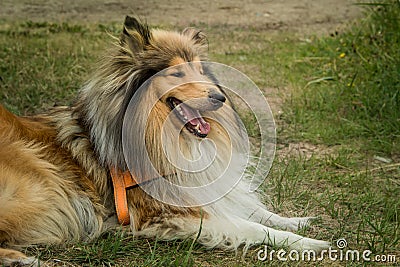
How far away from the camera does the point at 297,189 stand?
437 centimetres

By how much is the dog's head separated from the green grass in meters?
0.76

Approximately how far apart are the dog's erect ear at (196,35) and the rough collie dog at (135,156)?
0.08 metres

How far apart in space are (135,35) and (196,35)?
0.46 metres

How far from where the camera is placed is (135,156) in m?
3.55

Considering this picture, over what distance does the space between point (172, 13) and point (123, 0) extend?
0.84 m

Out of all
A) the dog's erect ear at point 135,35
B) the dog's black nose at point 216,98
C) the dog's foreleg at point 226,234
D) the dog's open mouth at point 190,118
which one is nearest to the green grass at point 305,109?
the dog's foreleg at point 226,234

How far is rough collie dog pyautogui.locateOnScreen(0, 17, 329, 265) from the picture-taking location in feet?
11.3

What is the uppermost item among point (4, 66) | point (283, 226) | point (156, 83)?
point (156, 83)

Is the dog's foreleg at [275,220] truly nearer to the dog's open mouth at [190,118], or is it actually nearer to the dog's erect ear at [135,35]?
the dog's open mouth at [190,118]

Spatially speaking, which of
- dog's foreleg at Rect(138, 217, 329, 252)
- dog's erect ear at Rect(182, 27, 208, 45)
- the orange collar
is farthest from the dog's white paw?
dog's erect ear at Rect(182, 27, 208, 45)

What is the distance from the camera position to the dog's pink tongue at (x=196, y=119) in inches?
138

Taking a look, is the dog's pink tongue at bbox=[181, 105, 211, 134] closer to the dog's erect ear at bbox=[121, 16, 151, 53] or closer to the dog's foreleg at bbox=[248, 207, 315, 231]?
the dog's erect ear at bbox=[121, 16, 151, 53]

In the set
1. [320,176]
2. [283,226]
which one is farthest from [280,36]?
[283,226]

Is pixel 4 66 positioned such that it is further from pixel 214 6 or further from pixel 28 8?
pixel 214 6
